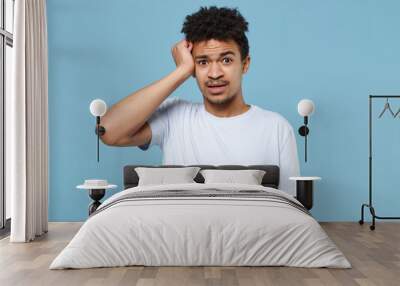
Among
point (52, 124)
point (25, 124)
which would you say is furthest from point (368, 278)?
point (52, 124)

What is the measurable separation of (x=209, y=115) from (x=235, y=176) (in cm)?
97

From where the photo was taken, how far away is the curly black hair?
674 centimetres

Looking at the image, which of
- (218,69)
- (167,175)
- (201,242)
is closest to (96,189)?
(167,175)

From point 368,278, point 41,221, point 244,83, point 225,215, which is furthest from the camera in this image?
point 244,83

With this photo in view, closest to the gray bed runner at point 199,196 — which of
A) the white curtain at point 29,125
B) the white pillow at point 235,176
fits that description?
the white pillow at point 235,176

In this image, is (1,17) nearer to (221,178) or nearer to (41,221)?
(41,221)

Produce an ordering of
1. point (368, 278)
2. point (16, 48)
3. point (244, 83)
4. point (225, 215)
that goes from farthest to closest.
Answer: point (244, 83)
point (16, 48)
point (225, 215)
point (368, 278)

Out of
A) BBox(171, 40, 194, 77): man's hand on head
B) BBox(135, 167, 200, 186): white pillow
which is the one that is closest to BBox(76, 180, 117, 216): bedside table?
BBox(135, 167, 200, 186): white pillow

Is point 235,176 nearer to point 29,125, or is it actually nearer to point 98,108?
point 98,108

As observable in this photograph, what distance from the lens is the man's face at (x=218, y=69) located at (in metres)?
6.63

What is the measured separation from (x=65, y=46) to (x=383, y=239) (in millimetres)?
4113

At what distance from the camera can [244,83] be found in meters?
6.89

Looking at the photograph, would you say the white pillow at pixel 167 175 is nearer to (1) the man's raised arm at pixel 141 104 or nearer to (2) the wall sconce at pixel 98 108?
(1) the man's raised arm at pixel 141 104

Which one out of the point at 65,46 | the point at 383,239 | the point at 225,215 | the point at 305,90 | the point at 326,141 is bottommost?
the point at 383,239
